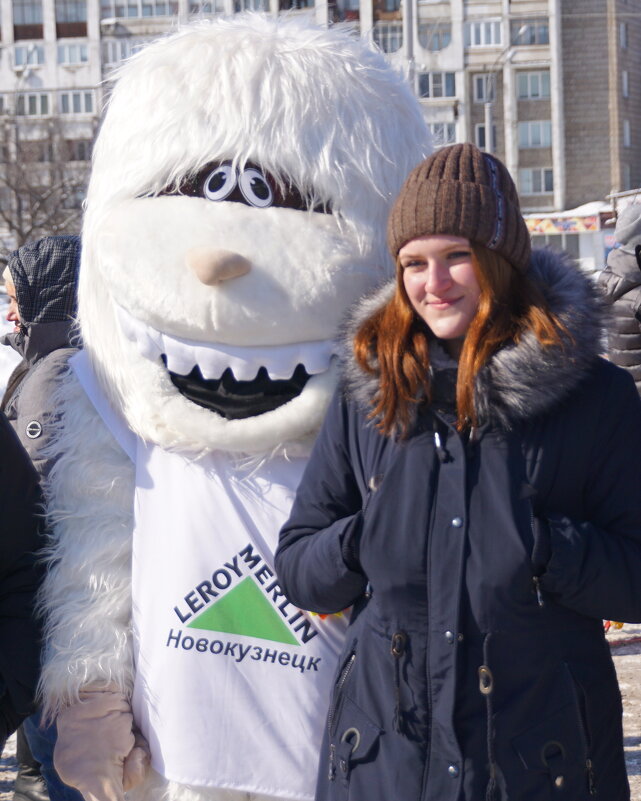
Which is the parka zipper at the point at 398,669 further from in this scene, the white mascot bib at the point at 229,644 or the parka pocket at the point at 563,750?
A: the white mascot bib at the point at 229,644

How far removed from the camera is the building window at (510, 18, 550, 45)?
44.2m

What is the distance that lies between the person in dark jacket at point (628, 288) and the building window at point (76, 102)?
40.4m

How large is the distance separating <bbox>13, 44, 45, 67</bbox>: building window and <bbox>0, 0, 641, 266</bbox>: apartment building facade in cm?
4

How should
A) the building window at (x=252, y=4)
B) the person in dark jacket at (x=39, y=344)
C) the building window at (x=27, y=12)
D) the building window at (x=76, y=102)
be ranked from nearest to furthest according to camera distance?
the person in dark jacket at (x=39, y=344) → the building window at (x=252, y=4) → the building window at (x=76, y=102) → the building window at (x=27, y=12)

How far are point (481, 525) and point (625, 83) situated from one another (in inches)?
1856

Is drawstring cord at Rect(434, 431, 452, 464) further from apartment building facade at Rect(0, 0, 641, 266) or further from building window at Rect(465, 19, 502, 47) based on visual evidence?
building window at Rect(465, 19, 502, 47)

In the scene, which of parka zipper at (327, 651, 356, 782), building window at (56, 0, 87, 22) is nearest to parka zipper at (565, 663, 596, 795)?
parka zipper at (327, 651, 356, 782)

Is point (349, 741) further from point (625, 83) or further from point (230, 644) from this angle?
point (625, 83)

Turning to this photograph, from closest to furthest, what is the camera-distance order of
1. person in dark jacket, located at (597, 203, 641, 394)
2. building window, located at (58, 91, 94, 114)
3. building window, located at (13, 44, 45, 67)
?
person in dark jacket, located at (597, 203, 641, 394) → building window, located at (58, 91, 94, 114) → building window, located at (13, 44, 45, 67)

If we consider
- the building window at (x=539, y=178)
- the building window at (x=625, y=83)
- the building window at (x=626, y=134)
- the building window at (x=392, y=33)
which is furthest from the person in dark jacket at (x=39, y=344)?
the building window at (x=625, y=83)

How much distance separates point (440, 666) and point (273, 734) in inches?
26.9

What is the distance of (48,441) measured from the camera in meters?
2.72

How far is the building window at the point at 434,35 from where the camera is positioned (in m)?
43.5

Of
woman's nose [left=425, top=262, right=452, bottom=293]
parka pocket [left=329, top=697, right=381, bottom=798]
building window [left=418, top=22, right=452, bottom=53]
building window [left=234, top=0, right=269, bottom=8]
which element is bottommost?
parka pocket [left=329, top=697, right=381, bottom=798]
